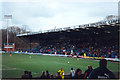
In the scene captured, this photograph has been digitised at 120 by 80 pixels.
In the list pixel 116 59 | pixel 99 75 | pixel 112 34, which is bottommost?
pixel 116 59

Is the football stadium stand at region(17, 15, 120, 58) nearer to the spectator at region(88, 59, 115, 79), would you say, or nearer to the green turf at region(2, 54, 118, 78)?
the green turf at region(2, 54, 118, 78)

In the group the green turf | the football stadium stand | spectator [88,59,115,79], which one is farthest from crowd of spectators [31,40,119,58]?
spectator [88,59,115,79]

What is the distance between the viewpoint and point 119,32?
29.0m

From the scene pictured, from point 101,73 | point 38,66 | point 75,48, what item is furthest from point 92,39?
point 101,73

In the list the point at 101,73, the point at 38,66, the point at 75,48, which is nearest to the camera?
the point at 101,73

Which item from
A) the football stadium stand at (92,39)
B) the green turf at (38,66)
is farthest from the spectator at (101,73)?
the football stadium stand at (92,39)

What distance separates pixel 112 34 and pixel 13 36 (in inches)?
2054

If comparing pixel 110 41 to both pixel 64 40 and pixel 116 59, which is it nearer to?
pixel 116 59

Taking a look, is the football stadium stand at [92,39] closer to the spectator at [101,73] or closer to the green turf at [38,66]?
the green turf at [38,66]

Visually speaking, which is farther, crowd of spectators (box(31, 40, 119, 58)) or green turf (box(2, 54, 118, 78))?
crowd of spectators (box(31, 40, 119, 58))

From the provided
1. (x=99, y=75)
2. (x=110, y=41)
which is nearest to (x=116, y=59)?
(x=110, y=41)

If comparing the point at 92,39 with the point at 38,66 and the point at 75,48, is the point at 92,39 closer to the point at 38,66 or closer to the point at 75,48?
the point at 75,48

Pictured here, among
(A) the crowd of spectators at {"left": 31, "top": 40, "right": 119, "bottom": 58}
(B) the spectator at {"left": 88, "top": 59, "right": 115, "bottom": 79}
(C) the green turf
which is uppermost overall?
(B) the spectator at {"left": 88, "top": 59, "right": 115, "bottom": 79}

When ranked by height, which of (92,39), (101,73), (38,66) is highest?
(92,39)
